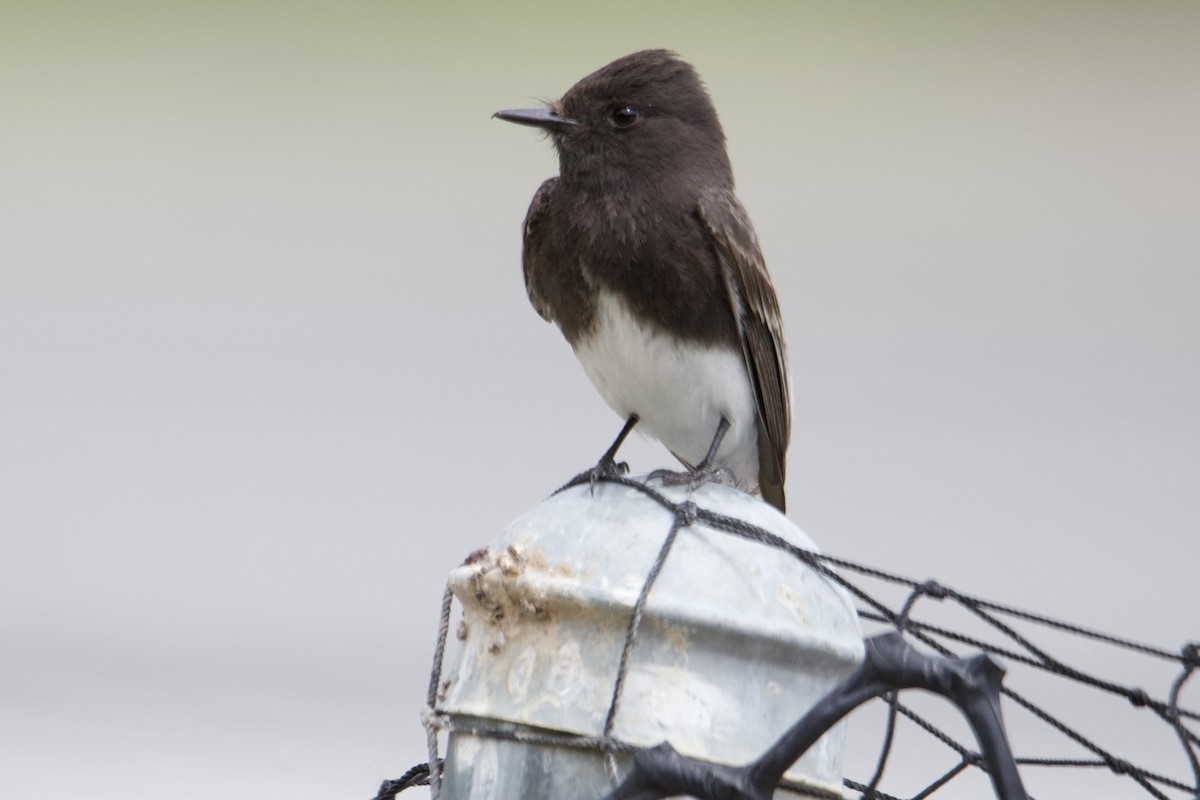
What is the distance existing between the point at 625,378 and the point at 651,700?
1.49 meters

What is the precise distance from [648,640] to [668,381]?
1.44m

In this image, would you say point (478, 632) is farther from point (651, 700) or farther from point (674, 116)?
point (674, 116)

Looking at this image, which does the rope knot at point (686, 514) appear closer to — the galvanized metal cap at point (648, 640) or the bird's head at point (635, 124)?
the galvanized metal cap at point (648, 640)

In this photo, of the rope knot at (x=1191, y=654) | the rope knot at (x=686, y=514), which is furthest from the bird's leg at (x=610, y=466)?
the rope knot at (x=1191, y=654)

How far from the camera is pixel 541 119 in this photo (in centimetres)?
255

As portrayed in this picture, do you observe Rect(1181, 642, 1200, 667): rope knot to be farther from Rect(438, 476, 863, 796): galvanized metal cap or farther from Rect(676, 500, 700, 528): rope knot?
Rect(676, 500, 700, 528): rope knot

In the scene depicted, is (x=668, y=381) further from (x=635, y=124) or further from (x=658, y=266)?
(x=635, y=124)

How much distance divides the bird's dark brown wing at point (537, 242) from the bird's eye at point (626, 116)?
0.52 ft

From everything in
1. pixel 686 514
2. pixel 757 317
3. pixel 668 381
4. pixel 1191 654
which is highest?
pixel 757 317

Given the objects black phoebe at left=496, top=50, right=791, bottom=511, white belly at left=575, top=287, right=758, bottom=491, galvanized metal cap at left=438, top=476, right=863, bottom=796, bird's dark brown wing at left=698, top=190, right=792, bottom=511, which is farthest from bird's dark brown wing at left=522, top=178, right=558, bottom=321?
galvanized metal cap at left=438, top=476, right=863, bottom=796

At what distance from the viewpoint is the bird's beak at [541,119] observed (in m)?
2.49

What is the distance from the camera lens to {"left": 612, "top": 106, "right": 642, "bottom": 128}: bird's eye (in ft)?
8.61

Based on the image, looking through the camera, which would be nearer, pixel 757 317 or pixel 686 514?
pixel 686 514

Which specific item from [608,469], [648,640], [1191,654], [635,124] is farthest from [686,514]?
[635,124]
